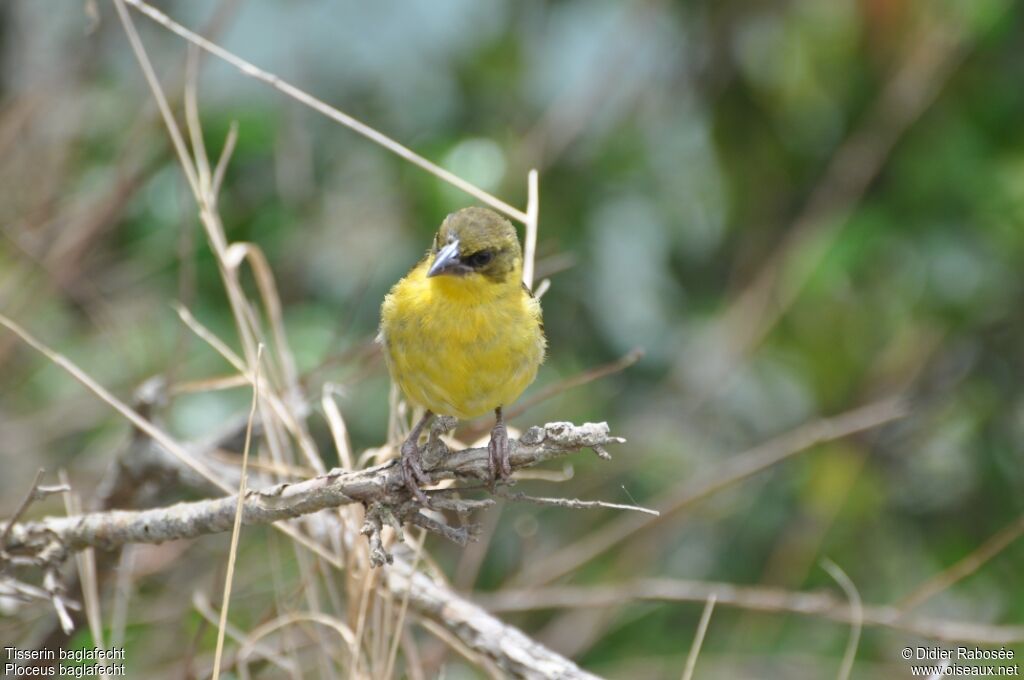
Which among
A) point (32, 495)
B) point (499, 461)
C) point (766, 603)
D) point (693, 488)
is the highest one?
point (499, 461)

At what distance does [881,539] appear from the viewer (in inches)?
171

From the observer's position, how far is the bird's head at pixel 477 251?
256 centimetres

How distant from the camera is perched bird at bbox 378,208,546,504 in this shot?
7.91ft

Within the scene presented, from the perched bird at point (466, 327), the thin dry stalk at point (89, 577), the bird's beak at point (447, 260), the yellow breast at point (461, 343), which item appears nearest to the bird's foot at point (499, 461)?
the perched bird at point (466, 327)

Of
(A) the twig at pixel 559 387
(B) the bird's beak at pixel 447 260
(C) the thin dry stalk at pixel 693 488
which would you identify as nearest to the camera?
(A) the twig at pixel 559 387

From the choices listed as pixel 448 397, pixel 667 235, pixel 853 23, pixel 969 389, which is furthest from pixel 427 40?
pixel 448 397

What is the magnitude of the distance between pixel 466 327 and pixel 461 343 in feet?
0.16

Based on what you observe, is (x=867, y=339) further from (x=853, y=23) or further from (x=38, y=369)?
(x=38, y=369)

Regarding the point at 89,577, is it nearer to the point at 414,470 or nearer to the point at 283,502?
the point at 283,502

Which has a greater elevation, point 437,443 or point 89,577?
point 437,443

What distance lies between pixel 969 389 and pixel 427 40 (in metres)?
2.75

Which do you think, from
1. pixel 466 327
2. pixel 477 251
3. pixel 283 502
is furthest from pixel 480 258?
pixel 283 502

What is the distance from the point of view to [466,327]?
248 cm

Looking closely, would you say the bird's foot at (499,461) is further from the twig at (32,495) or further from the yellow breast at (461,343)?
the twig at (32,495)
